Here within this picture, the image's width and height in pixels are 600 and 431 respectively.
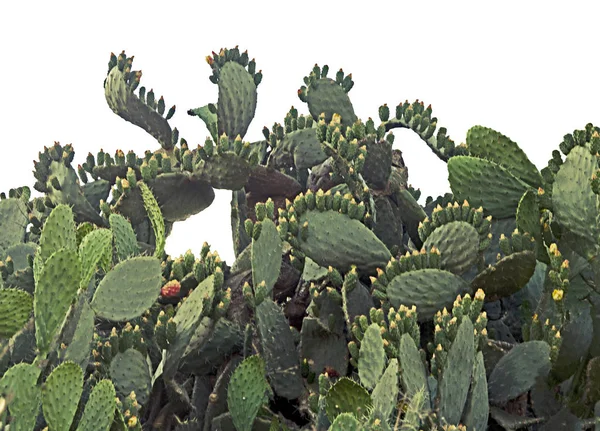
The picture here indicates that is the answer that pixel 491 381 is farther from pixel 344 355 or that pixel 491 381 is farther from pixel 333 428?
pixel 333 428

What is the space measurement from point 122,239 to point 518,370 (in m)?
2.01

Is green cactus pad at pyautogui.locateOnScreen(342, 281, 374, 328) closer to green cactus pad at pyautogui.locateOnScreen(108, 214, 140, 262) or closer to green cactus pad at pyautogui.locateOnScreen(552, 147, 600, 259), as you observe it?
green cactus pad at pyautogui.locateOnScreen(552, 147, 600, 259)

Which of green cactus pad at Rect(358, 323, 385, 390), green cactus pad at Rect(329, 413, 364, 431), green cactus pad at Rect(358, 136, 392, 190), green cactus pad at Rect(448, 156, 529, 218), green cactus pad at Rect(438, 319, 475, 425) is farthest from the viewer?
green cactus pad at Rect(358, 136, 392, 190)

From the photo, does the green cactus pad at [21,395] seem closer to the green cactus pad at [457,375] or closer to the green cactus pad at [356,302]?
the green cactus pad at [356,302]

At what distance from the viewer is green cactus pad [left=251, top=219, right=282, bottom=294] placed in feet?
14.4

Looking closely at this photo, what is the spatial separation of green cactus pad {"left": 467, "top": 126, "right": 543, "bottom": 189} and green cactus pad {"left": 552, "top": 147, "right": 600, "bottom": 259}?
11.5 inches

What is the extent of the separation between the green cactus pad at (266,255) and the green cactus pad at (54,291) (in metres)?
0.82

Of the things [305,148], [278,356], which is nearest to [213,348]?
[278,356]

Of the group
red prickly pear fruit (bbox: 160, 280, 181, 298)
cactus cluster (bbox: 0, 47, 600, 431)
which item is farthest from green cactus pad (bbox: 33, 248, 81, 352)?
red prickly pear fruit (bbox: 160, 280, 181, 298)

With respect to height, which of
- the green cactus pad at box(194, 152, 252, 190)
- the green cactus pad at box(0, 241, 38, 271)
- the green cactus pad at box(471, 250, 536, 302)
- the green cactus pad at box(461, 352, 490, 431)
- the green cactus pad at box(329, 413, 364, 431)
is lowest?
the green cactus pad at box(329, 413, 364, 431)

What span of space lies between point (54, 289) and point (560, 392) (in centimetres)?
218

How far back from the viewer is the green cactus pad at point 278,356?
14.5 ft

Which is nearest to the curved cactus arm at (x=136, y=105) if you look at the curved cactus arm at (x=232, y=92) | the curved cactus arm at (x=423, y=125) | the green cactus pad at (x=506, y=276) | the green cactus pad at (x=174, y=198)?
the curved cactus arm at (x=232, y=92)

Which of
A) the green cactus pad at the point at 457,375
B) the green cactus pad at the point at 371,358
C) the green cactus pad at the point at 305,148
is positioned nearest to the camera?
the green cactus pad at the point at 457,375
